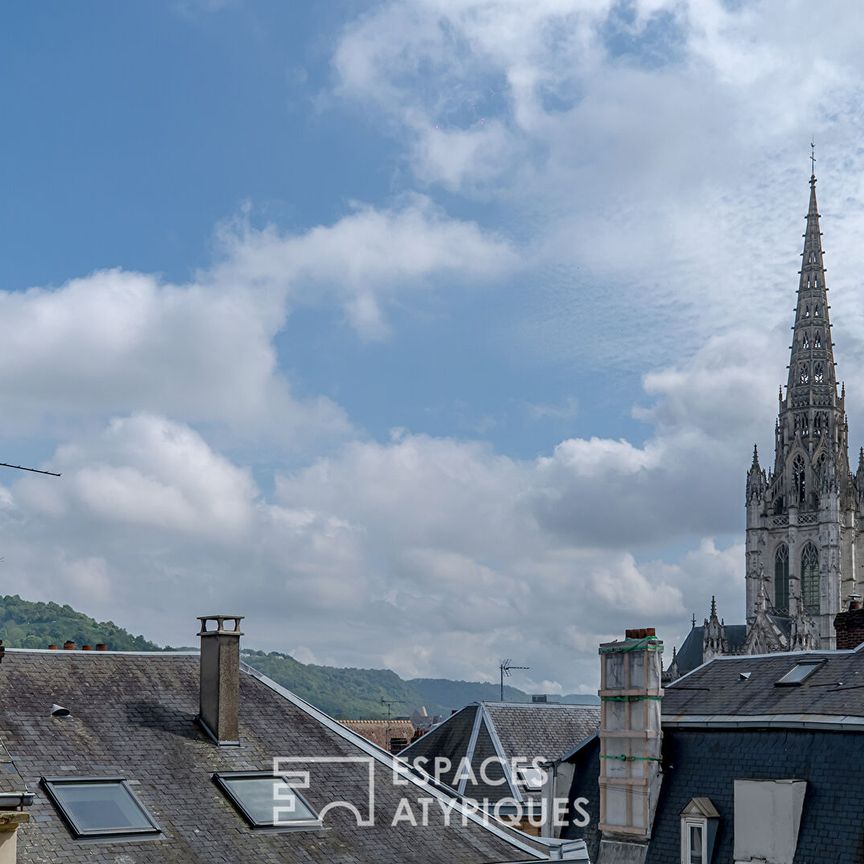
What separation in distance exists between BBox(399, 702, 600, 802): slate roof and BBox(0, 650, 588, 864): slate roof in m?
15.3

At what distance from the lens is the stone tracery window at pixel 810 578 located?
146375mm

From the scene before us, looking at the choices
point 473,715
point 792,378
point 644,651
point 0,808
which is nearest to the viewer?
point 0,808

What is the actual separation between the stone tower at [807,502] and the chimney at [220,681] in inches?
4667

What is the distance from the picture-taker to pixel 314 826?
2397 cm

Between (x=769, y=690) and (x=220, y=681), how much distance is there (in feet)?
40.7

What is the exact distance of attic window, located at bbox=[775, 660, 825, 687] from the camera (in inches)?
1099

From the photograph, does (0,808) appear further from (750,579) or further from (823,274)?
(823,274)

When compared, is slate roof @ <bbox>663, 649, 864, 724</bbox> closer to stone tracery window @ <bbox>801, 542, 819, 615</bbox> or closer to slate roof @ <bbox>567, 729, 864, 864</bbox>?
slate roof @ <bbox>567, 729, 864, 864</bbox>

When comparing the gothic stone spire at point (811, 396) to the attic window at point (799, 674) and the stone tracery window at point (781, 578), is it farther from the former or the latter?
the attic window at point (799, 674)

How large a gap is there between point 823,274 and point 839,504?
1286 inches

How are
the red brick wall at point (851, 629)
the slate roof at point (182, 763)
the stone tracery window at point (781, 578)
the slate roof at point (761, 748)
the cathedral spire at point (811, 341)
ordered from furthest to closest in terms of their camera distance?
the cathedral spire at point (811, 341) < the stone tracery window at point (781, 578) < the red brick wall at point (851, 629) < the slate roof at point (761, 748) < the slate roof at point (182, 763)

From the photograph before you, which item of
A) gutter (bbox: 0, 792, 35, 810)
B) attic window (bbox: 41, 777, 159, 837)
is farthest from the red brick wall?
gutter (bbox: 0, 792, 35, 810)

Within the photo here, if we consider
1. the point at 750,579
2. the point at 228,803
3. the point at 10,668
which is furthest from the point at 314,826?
the point at 750,579

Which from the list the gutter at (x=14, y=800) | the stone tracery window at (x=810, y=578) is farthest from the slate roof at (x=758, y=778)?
the stone tracery window at (x=810, y=578)
